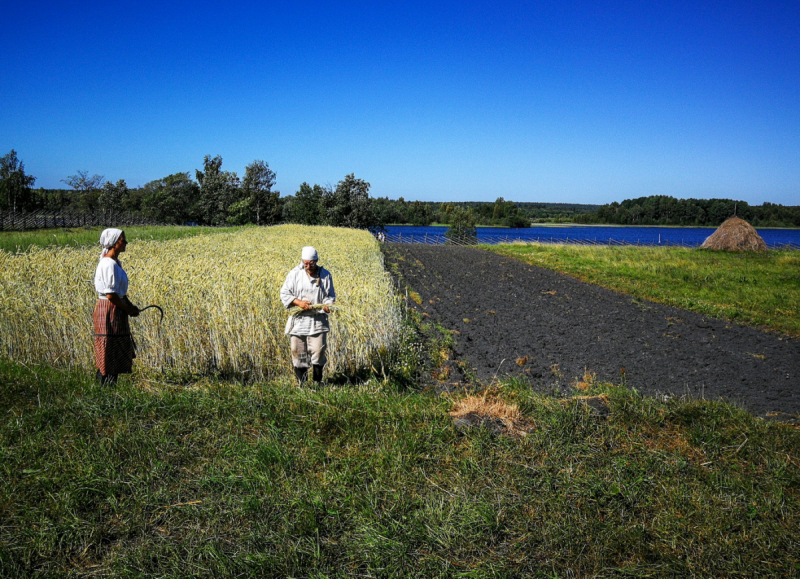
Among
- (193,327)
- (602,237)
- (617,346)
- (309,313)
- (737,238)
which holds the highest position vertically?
(602,237)

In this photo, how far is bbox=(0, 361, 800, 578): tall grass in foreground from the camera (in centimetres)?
308

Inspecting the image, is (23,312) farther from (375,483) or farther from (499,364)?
(499,364)

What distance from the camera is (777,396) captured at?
276 inches

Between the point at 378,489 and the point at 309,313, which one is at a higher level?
the point at 309,313

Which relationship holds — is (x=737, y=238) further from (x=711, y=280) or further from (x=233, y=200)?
(x=233, y=200)

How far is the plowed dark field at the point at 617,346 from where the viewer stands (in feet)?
24.3

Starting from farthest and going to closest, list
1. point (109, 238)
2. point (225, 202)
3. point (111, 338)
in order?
point (225, 202) < point (111, 338) < point (109, 238)

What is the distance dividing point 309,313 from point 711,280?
1856cm

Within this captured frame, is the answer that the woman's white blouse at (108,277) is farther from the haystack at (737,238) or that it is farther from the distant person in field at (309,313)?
the haystack at (737,238)

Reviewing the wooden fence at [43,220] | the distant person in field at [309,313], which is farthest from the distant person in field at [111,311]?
the wooden fence at [43,220]

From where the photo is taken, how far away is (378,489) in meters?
3.77

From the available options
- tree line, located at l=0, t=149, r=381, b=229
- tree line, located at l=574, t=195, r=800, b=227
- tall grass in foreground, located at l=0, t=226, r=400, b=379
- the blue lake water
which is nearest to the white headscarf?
tall grass in foreground, located at l=0, t=226, r=400, b=379

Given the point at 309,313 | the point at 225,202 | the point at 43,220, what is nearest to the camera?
the point at 309,313

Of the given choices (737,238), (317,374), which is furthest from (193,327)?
(737,238)
